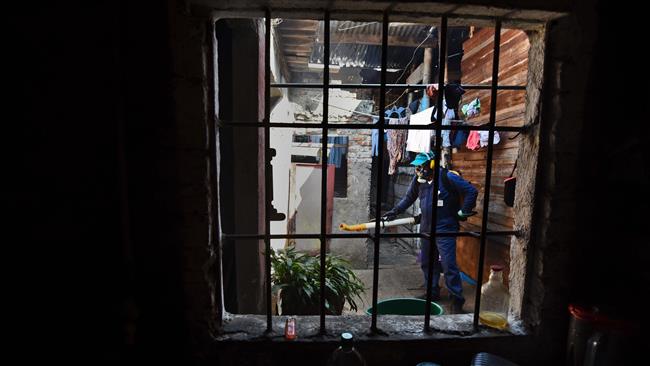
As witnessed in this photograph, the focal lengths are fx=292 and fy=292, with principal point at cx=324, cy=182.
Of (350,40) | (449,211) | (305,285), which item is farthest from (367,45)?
(305,285)

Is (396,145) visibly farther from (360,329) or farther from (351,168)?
(360,329)

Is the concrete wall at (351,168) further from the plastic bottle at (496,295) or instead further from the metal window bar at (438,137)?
the metal window bar at (438,137)

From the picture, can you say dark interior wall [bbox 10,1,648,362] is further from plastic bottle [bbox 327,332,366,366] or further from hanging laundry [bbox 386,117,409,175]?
hanging laundry [bbox 386,117,409,175]

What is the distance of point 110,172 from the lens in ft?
3.43

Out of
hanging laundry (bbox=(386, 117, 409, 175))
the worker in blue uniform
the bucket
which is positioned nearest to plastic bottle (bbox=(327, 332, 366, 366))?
the bucket

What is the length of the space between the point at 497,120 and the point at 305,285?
11.3 feet

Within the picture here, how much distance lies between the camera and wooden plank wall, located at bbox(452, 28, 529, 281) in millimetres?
3523

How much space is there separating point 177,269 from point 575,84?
5.62 ft

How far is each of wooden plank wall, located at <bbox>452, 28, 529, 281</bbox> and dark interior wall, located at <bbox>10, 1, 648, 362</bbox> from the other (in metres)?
2.61

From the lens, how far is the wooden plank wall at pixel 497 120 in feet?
11.6

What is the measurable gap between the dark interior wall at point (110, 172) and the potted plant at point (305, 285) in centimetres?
129

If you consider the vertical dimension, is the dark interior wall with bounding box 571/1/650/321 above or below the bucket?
above

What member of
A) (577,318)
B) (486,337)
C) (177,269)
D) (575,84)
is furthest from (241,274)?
(575,84)

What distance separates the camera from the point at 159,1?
3.34 ft
